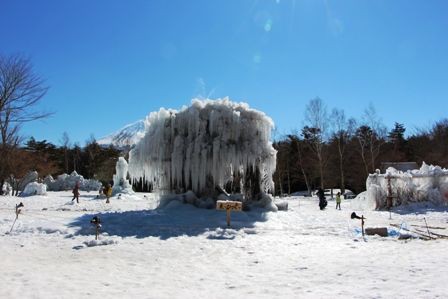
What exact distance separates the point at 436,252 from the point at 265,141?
9.15 meters

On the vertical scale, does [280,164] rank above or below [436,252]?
above

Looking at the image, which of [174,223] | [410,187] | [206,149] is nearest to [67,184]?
[206,149]

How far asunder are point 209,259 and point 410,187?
18576mm

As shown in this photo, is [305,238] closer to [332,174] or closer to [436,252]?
[436,252]

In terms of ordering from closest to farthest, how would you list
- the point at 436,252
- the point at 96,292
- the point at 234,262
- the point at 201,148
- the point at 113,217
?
1. the point at 96,292
2. the point at 234,262
3. the point at 436,252
4. the point at 113,217
5. the point at 201,148

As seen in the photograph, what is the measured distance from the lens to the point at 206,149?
698 inches

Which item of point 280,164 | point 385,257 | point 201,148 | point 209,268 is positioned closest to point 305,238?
point 385,257

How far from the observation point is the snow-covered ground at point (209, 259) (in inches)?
278

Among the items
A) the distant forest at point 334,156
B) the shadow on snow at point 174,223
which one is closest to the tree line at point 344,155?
the distant forest at point 334,156

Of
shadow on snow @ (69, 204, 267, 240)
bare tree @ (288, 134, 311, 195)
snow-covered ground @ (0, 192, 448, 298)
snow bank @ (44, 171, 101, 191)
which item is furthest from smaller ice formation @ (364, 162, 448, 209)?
snow bank @ (44, 171, 101, 191)

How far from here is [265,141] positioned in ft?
60.0

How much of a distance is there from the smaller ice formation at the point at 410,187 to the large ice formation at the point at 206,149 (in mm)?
9344

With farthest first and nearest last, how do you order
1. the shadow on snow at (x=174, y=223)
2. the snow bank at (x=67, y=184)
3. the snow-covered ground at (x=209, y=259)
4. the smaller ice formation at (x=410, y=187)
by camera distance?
the snow bank at (x=67, y=184)
the smaller ice formation at (x=410, y=187)
the shadow on snow at (x=174, y=223)
the snow-covered ground at (x=209, y=259)

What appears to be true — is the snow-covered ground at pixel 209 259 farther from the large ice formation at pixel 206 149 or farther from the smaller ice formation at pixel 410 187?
the smaller ice formation at pixel 410 187
